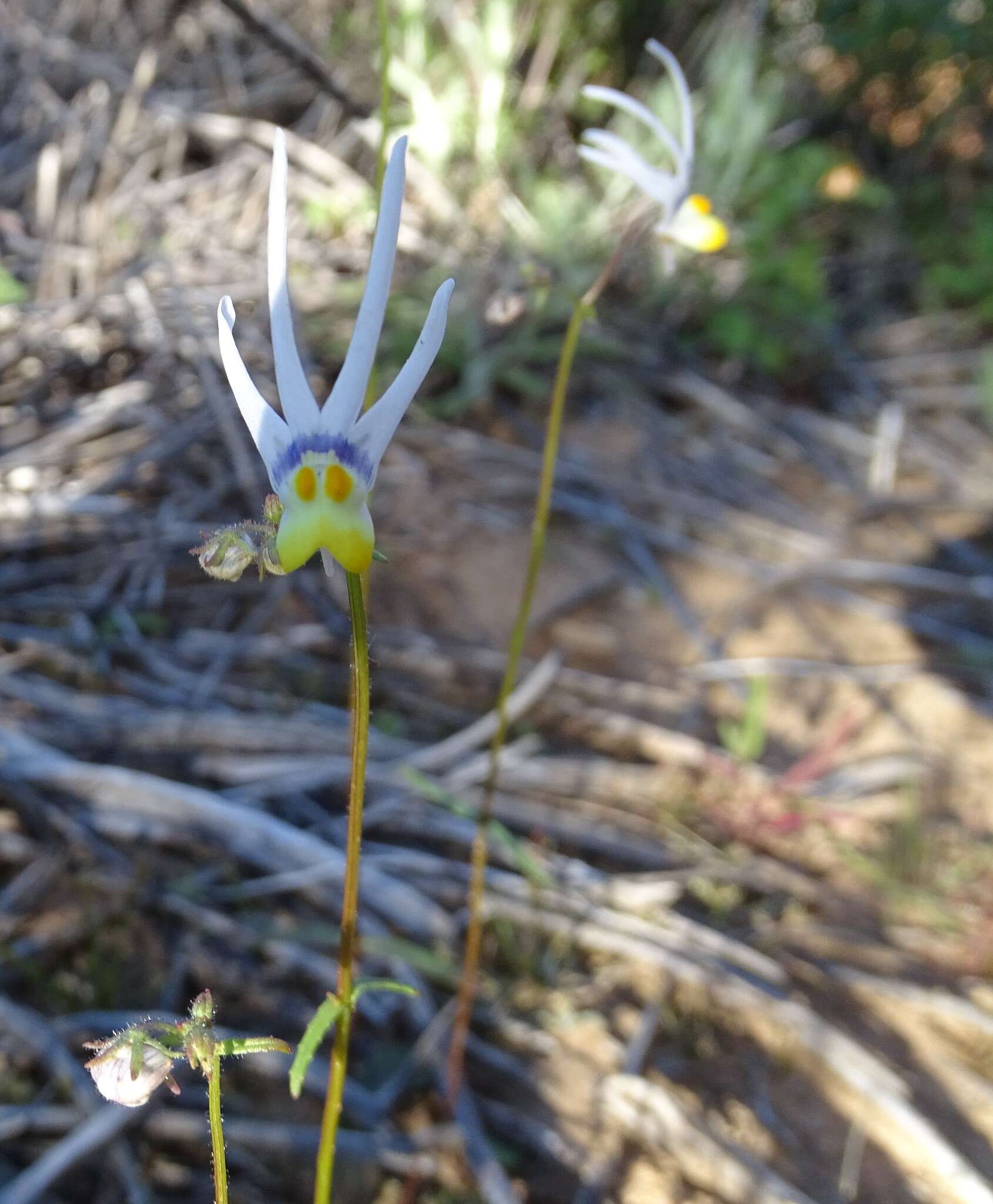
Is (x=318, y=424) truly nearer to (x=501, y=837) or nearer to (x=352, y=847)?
(x=352, y=847)

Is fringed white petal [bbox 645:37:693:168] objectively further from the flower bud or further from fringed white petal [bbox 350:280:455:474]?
the flower bud

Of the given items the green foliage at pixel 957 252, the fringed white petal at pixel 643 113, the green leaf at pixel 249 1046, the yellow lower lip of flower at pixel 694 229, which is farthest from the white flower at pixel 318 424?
the green foliage at pixel 957 252

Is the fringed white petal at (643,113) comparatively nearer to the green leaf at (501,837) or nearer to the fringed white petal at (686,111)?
the fringed white petal at (686,111)

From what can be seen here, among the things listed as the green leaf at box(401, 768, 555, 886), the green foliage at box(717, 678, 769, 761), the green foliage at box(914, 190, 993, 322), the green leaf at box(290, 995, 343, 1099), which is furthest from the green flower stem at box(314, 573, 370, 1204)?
the green foliage at box(914, 190, 993, 322)

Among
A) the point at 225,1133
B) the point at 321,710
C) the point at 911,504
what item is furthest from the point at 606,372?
the point at 225,1133

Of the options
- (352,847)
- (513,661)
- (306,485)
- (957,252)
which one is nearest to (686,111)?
(513,661)

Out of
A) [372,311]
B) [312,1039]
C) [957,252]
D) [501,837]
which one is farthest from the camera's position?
[957,252]
